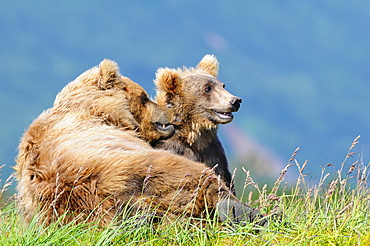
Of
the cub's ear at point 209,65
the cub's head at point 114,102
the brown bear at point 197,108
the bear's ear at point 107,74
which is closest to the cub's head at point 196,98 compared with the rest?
the brown bear at point 197,108

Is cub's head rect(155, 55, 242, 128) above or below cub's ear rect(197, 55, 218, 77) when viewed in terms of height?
below

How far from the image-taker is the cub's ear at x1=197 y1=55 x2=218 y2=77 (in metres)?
7.73

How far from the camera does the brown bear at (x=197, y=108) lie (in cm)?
690

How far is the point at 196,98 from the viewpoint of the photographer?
7.08m

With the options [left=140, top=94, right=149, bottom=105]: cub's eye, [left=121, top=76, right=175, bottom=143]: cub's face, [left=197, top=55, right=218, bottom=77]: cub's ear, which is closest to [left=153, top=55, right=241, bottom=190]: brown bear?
[left=121, top=76, right=175, bottom=143]: cub's face

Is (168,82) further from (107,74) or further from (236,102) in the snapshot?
(107,74)

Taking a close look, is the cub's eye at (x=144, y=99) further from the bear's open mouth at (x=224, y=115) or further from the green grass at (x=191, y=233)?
the green grass at (x=191, y=233)

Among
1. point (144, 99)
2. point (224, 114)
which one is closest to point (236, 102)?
point (224, 114)

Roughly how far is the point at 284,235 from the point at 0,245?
7.68ft

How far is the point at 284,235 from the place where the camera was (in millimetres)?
4391

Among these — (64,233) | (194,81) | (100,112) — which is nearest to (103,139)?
(100,112)

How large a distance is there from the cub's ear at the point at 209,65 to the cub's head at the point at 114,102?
1.20 metres

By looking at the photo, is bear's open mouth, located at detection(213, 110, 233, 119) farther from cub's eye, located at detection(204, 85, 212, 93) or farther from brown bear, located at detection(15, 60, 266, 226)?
brown bear, located at detection(15, 60, 266, 226)

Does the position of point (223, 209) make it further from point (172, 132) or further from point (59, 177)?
point (172, 132)
